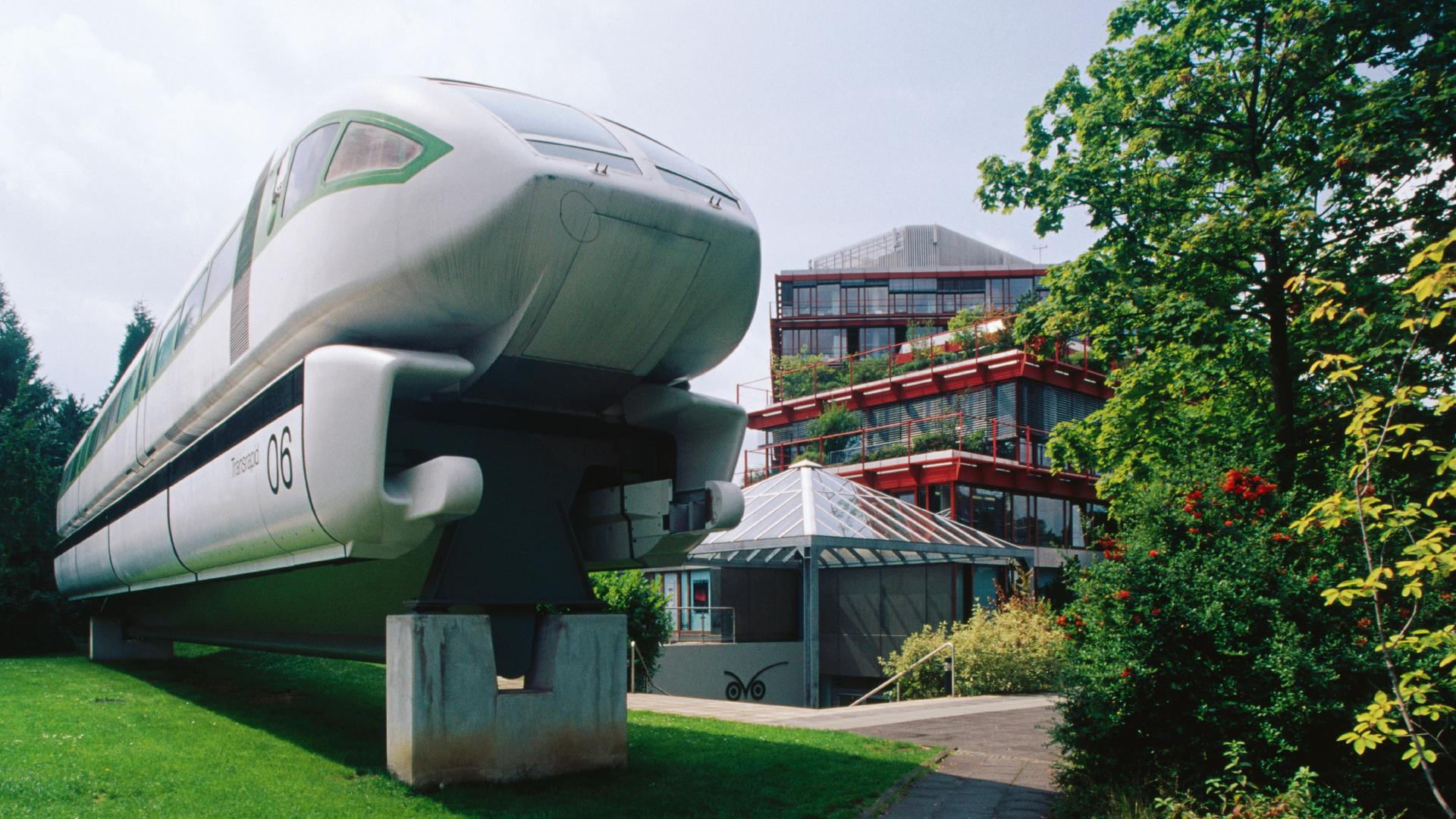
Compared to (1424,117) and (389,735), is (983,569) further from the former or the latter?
(389,735)

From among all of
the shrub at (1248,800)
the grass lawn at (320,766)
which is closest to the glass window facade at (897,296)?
the grass lawn at (320,766)

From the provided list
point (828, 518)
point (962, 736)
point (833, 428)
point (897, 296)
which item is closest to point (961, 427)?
point (833, 428)

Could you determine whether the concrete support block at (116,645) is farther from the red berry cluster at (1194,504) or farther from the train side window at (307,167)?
the red berry cluster at (1194,504)

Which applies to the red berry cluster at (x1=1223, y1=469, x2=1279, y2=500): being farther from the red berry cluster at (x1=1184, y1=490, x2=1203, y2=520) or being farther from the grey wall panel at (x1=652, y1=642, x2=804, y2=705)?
the grey wall panel at (x1=652, y1=642, x2=804, y2=705)

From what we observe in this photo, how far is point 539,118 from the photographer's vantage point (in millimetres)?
7527

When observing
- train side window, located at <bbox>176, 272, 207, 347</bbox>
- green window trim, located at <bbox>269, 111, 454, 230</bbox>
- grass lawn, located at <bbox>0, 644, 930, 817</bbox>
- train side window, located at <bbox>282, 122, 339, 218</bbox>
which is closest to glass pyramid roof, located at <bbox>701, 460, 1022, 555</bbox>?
grass lawn, located at <bbox>0, 644, 930, 817</bbox>

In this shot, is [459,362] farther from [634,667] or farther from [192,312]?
[634,667]

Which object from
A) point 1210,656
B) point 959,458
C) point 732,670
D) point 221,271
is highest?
point 221,271

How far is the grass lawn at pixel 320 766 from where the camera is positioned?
713 cm

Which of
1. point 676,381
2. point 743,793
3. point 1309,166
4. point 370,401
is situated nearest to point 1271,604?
point 743,793

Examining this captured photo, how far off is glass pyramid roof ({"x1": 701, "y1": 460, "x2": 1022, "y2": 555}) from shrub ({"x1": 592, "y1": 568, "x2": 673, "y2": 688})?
1690 millimetres

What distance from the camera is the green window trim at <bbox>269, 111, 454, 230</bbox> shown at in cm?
710

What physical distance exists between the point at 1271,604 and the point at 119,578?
1400cm

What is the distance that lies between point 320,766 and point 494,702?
1.97m
